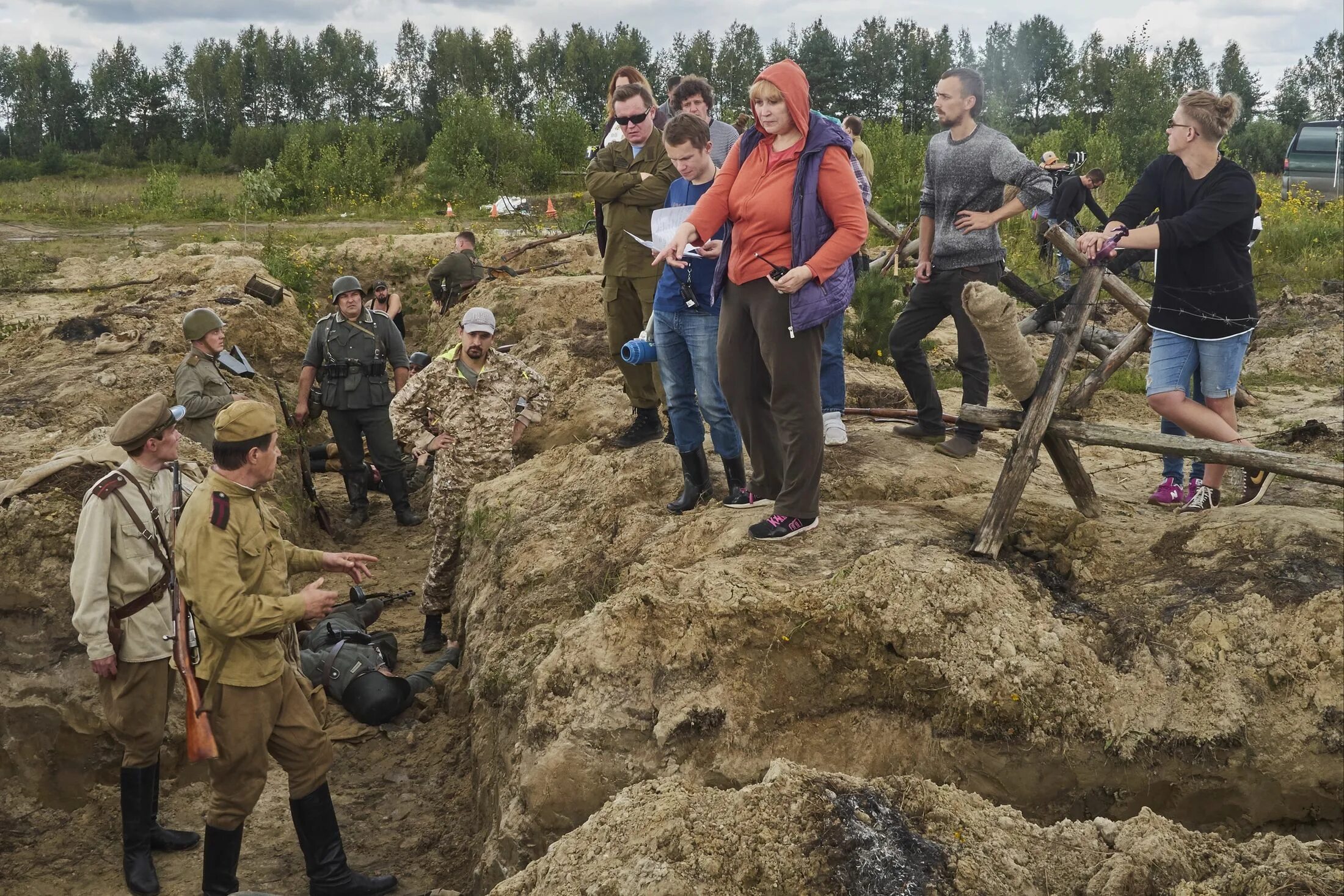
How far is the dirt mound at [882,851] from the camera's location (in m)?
2.85

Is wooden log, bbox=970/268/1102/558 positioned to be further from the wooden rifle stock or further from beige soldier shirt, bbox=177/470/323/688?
the wooden rifle stock

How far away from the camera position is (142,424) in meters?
4.37

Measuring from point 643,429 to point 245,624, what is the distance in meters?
3.08

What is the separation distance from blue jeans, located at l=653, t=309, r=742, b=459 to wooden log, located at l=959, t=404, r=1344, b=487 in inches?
44.3

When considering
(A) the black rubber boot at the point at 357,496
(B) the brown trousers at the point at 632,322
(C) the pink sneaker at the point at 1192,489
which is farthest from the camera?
(A) the black rubber boot at the point at 357,496

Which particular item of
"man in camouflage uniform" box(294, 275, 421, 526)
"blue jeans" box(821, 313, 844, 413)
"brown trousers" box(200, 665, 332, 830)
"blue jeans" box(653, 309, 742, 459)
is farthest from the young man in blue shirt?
"man in camouflage uniform" box(294, 275, 421, 526)

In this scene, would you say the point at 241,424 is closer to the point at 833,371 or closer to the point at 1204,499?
the point at 833,371

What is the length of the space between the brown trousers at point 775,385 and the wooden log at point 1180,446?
863mm

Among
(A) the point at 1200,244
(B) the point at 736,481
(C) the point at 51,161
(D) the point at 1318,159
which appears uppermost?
(C) the point at 51,161

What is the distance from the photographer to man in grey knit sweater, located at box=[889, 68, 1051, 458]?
17.6ft

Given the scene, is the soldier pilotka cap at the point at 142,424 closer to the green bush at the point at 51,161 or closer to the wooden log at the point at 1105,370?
the wooden log at the point at 1105,370

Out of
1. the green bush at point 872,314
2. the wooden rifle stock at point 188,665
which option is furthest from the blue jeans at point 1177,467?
the wooden rifle stock at point 188,665

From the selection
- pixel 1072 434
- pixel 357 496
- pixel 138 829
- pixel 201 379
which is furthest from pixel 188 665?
pixel 357 496

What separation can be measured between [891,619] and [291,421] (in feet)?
24.8
